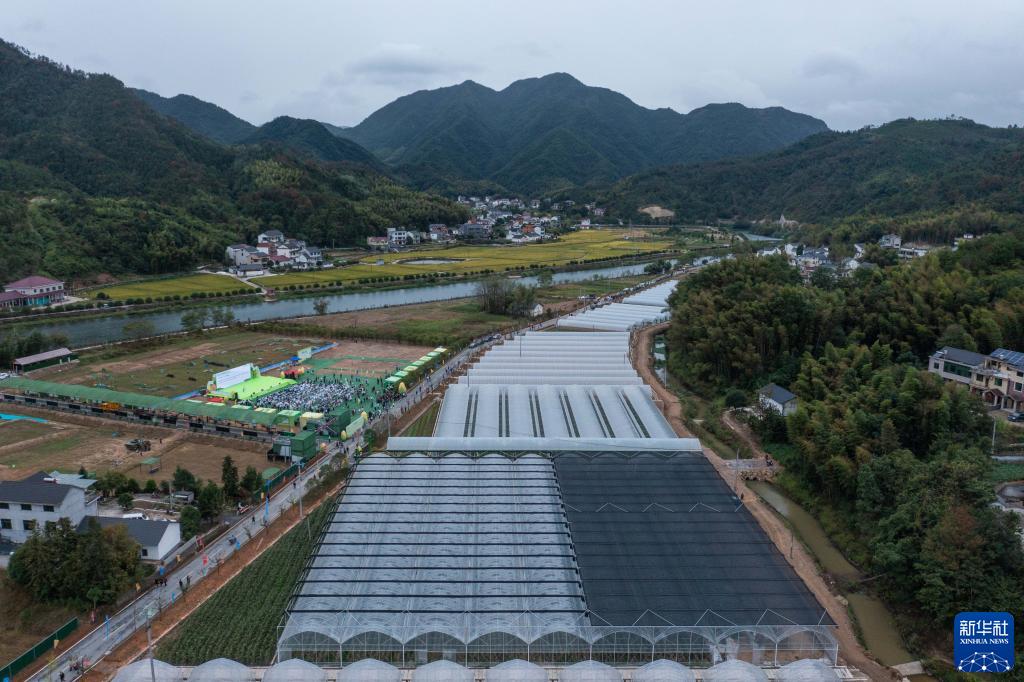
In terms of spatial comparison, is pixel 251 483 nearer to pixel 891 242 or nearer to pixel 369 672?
pixel 369 672

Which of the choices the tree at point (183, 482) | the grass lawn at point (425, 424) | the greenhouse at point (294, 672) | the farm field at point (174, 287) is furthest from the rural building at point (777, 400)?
the farm field at point (174, 287)

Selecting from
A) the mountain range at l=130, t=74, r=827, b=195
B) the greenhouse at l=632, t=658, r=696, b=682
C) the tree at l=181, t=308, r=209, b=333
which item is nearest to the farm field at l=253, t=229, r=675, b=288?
the tree at l=181, t=308, r=209, b=333

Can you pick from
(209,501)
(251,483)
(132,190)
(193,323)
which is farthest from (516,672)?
(132,190)

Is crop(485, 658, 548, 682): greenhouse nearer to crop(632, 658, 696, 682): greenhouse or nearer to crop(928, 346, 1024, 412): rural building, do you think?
crop(632, 658, 696, 682): greenhouse

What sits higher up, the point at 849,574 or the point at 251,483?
the point at 251,483

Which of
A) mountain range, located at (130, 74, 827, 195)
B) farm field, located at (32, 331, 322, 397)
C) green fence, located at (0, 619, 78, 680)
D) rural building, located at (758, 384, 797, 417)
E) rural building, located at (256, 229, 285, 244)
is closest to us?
green fence, located at (0, 619, 78, 680)

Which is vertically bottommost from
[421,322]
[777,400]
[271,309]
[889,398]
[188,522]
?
[188,522]

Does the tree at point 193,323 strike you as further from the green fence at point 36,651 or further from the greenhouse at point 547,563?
the green fence at point 36,651

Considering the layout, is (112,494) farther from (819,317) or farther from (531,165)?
(531,165)
